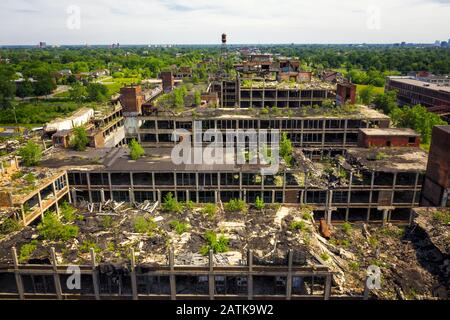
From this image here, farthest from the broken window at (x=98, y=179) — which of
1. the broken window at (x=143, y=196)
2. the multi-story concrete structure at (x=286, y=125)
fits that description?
the multi-story concrete structure at (x=286, y=125)

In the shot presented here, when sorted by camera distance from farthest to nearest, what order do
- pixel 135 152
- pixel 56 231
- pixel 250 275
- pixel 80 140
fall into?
pixel 80 140 → pixel 135 152 → pixel 56 231 → pixel 250 275

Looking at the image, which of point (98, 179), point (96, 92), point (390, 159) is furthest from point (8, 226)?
point (96, 92)

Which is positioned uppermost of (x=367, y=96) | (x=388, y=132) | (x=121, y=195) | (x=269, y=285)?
(x=367, y=96)

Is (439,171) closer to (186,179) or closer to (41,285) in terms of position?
(186,179)

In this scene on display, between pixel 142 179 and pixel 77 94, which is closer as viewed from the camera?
pixel 142 179

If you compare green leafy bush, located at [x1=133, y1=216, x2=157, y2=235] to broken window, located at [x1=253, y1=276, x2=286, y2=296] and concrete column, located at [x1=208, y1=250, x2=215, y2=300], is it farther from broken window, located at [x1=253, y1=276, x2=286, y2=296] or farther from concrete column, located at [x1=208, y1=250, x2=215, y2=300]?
broken window, located at [x1=253, y1=276, x2=286, y2=296]

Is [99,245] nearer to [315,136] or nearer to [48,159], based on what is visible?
[48,159]

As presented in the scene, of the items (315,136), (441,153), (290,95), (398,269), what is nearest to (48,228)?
(398,269)

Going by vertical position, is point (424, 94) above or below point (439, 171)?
above
